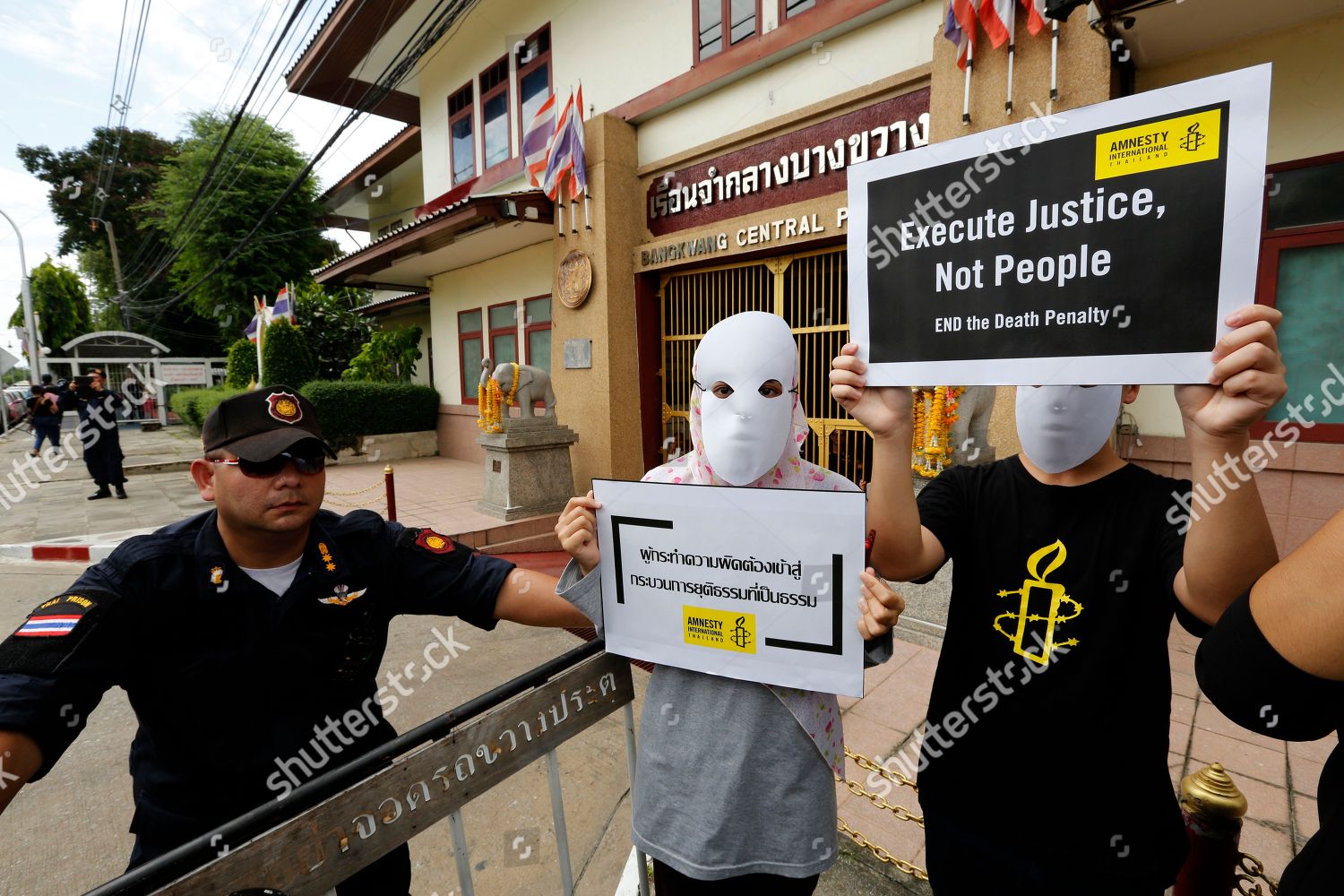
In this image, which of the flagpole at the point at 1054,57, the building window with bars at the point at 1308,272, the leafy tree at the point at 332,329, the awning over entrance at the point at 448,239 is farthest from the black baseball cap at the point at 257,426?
the leafy tree at the point at 332,329

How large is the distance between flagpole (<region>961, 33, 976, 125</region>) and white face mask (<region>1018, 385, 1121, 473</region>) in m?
4.29

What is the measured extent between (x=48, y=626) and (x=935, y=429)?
456cm

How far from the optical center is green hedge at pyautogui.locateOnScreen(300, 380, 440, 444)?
40.4 ft

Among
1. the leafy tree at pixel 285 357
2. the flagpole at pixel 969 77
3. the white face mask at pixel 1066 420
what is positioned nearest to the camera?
the white face mask at pixel 1066 420

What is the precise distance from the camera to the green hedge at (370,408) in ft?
40.4

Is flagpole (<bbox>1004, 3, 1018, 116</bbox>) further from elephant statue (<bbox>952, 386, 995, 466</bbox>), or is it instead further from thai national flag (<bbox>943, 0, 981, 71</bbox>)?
elephant statue (<bbox>952, 386, 995, 466</bbox>)

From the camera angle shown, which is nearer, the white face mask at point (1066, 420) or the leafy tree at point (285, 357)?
the white face mask at point (1066, 420)

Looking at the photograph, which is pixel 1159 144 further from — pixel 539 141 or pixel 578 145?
pixel 539 141

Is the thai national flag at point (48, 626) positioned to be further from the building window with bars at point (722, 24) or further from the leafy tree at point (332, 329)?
the leafy tree at point (332, 329)

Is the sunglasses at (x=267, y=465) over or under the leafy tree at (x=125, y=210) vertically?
under

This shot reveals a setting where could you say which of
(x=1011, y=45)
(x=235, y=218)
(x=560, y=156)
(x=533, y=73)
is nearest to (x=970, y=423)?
(x=1011, y=45)

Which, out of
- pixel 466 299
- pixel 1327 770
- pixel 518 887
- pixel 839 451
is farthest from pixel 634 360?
pixel 1327 770

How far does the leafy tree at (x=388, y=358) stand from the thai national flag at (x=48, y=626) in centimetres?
1443

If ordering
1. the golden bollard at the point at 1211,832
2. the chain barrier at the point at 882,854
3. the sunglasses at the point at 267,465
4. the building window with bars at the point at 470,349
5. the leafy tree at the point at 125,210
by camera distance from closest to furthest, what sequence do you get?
the sunglasses at the point at 267,465 → the golden bollard at the point at 1211,832 → the chain barrier at the point at 882,854 → the building window with bars at the point at 470,349 → the leafy tree at the point at 125,210
